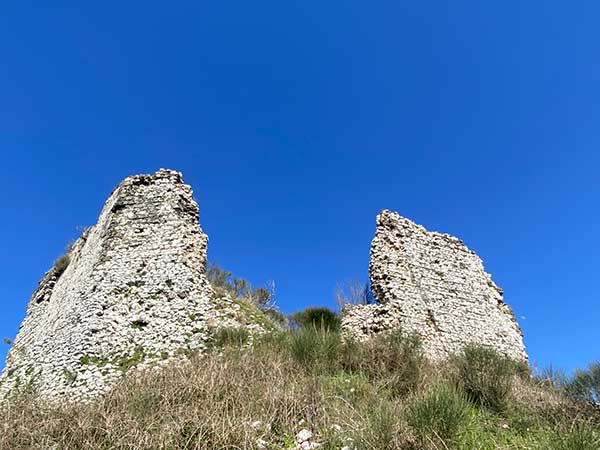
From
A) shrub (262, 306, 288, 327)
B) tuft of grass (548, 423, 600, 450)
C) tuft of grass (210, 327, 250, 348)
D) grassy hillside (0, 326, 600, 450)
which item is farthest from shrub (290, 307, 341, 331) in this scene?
tuft of grass (548, 423, 600, 450)

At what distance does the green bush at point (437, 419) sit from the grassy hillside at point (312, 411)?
Answer: 11 millimetres

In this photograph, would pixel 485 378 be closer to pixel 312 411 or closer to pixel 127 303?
pixel 312 411

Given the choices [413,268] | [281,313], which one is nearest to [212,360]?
[413,268]

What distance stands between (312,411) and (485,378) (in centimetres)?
303

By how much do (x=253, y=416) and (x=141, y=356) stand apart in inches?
178

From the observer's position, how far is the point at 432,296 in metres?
11.8

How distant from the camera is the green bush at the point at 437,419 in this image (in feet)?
12.7

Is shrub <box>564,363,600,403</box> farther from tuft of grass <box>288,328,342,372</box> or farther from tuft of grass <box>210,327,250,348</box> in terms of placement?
tuft of grass <box>210,327,250,348</box>

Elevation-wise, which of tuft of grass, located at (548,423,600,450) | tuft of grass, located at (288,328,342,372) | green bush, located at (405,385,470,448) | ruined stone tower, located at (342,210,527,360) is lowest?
tuft of grass, located at (548,423,600,450)

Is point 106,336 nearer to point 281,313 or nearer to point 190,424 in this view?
point 190,424

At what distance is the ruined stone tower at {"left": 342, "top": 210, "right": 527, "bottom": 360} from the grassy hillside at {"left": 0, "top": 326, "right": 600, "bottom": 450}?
4.10 m

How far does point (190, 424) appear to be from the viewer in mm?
4301

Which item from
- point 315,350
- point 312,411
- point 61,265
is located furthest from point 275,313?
point 312,411

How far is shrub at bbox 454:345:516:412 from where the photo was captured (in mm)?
5753
